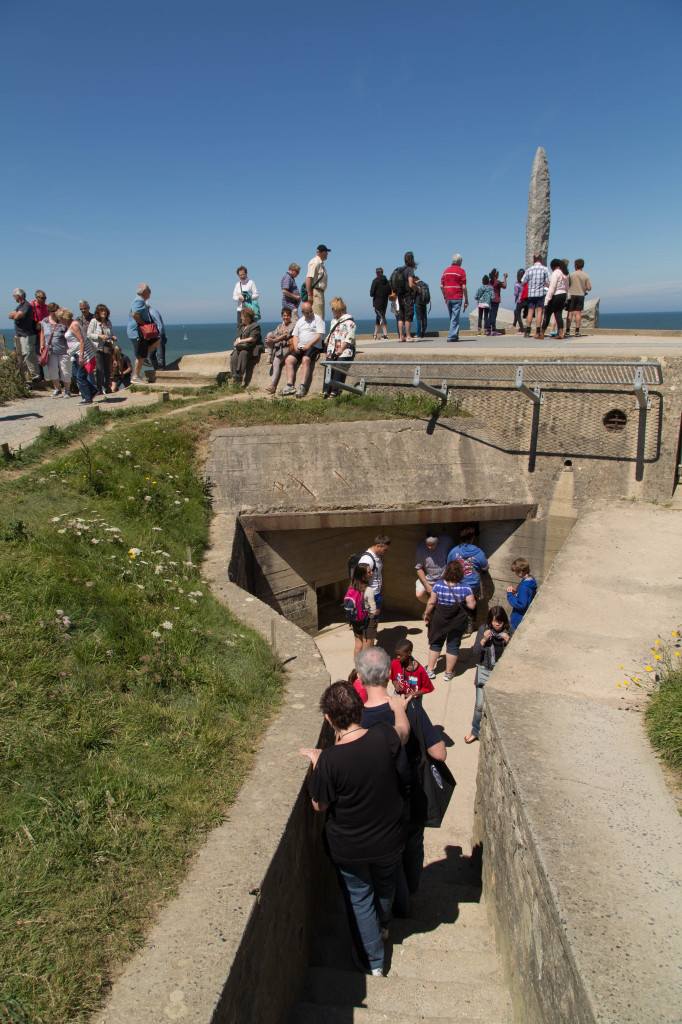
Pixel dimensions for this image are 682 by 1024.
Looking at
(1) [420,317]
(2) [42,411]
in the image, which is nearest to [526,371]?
(1) [420,317]

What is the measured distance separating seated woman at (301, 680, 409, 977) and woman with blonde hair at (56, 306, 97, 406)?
8835 millimetres

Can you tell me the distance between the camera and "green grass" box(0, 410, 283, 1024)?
108 inches

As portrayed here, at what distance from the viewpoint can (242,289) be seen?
1236cm

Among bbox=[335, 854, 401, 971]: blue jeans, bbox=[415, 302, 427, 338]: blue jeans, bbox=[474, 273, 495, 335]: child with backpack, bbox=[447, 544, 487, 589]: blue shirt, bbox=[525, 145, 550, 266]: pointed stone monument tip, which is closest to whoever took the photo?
bbox=[335, 854, 401, 971]: blue jeans

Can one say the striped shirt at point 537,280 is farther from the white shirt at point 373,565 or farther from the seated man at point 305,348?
the white shirt at point 373,565

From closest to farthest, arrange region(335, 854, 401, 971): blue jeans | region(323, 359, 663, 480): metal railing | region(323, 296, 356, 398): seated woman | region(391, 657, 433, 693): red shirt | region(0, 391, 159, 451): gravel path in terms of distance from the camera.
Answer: region(335, 854, 401, 971): blue jeans < region(391, 657, 433, 693): red shirt < region(323, 359, 663, 480): metal railing < region(0, 391, 159, 451): gravel path < region(323, 296, 356, 398): seated woman

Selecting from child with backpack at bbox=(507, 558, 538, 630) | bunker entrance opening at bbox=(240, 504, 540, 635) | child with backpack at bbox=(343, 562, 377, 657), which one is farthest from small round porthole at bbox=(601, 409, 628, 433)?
child with backpack at bbox=(343, 562, 377, 657)

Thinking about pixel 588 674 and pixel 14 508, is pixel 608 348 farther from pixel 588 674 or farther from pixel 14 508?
pixel 14 508

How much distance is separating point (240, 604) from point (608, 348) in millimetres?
7363

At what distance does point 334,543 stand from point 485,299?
889cm

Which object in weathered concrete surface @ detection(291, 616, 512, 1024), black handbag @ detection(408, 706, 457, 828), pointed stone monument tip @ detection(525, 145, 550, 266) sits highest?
pointed stone monument tip @ detection(525, 145, 550, 266)

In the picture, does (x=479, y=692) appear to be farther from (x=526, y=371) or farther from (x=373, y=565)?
(x=526, y=371)

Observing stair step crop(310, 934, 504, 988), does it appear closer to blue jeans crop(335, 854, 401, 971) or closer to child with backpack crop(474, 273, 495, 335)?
blue jeans crop(335, 854, 401, 971)

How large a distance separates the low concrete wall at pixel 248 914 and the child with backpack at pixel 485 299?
42.7 ft
